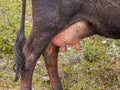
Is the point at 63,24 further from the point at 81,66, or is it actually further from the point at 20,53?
the point at 81,66

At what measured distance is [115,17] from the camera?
4055 millimetres

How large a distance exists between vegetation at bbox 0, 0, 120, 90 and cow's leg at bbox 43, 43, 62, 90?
0.18m

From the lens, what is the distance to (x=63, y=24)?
4.09 metres

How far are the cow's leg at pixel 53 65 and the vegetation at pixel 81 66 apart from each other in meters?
0.18

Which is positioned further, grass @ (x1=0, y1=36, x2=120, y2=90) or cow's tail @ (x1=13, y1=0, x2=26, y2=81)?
grass @ (x1=0, y1=36, x2=120, y2=90)

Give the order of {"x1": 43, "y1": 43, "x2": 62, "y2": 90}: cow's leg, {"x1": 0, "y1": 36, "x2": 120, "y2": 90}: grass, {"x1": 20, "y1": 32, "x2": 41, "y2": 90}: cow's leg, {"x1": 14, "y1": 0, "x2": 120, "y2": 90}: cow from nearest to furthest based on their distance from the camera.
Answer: {"x1": 14, "y1": 0, "x2": 120, "y2": 90}: cow, {"x1": 20, "y1": 32, "x2": 41, "y2": 90}: cow's leg, {"x1": 43, "y1": 43, "x2": 62, "y2": 90}: cow's leg, {"x1": 0, "y1": 36, "x2": 120, "y2": 90}: grass

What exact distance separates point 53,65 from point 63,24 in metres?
0.69

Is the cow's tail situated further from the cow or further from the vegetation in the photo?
the vegetation

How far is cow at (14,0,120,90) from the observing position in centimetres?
404

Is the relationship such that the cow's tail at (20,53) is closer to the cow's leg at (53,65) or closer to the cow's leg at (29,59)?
the cow's leg at (29,59)

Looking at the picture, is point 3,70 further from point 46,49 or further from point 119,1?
point 119,1

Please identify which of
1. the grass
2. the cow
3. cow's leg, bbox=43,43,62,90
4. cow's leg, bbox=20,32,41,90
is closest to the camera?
the cow

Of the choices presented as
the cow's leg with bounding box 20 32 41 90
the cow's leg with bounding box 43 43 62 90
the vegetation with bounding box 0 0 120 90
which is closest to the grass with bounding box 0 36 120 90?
the vegetation with bounding box 0 0 120 90

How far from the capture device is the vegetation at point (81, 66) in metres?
4.78
